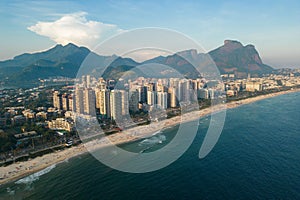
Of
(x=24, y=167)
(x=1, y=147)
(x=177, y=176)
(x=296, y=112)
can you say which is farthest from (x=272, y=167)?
(x=296, y=112)

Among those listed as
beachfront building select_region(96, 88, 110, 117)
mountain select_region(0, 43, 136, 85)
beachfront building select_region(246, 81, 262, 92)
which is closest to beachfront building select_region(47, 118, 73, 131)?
beachfront building select_region(96, 88, 110, 117)

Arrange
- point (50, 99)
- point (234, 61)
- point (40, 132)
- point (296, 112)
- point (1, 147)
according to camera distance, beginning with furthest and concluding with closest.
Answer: point (234, 61), point (50, 99), point (296, 112), point (40, 132), point (1, 147)

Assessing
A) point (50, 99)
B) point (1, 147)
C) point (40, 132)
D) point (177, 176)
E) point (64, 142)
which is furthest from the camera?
point (50, 99)

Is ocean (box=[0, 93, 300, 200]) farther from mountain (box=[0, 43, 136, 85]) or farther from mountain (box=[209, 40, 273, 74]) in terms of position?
mountain (box=[209, 40, 273, 74])

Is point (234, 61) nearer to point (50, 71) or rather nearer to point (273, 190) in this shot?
point (50, 71)

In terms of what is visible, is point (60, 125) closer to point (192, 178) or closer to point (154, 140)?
point (154, 140)

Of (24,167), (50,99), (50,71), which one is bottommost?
(24,167)

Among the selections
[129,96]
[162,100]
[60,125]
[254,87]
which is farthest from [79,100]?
[254,87]
